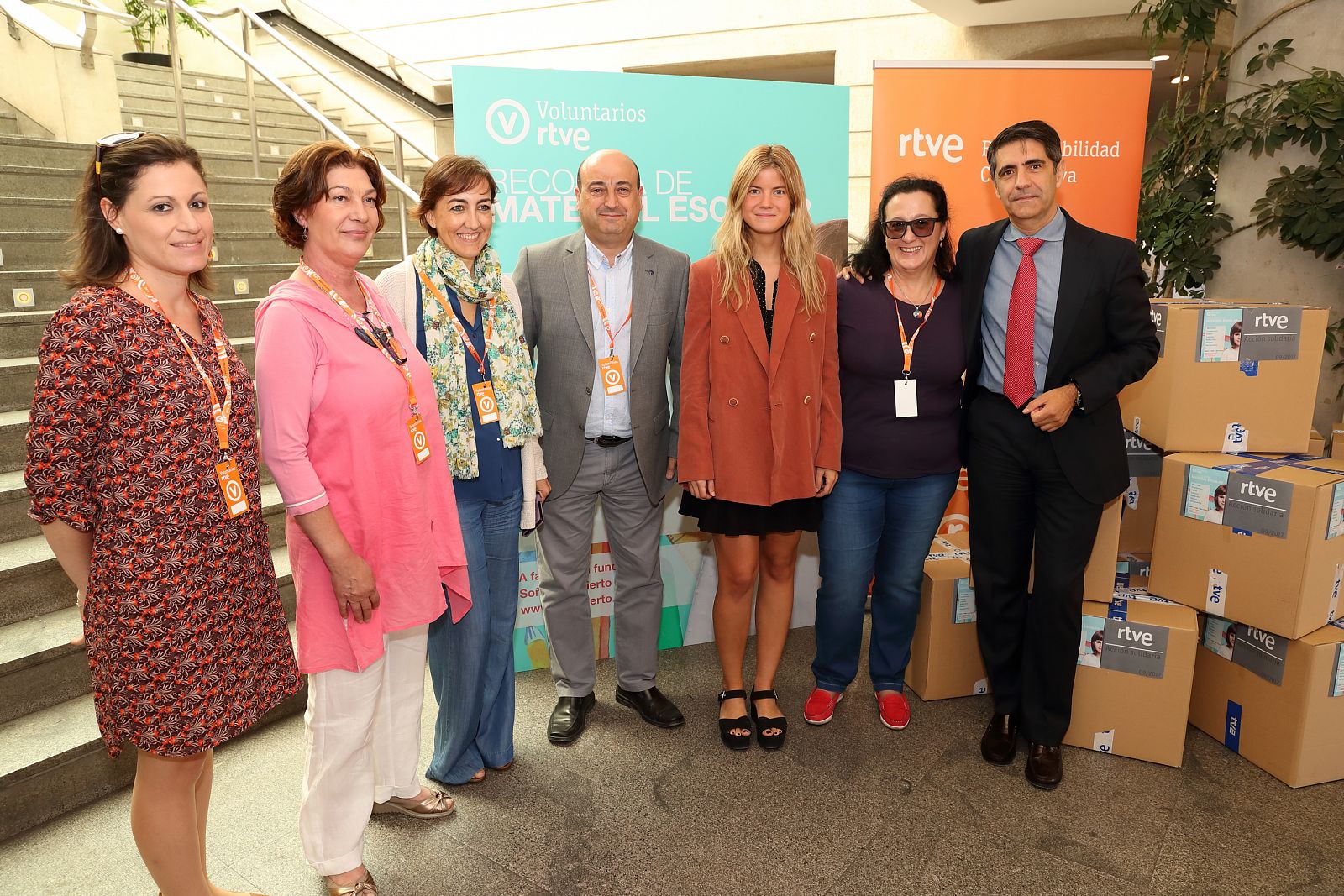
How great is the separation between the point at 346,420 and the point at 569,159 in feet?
5.84

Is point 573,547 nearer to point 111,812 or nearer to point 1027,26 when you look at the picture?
point 111,812

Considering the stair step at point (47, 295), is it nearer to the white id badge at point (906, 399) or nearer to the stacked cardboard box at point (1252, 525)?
the white id badge at point (906, 399)

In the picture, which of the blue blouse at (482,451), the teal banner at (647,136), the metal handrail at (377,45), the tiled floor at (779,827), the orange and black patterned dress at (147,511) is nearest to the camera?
the orange and black patterned dress at (147,511)

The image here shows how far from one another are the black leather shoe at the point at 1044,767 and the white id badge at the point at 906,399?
1.09 m

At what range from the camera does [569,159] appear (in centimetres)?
320

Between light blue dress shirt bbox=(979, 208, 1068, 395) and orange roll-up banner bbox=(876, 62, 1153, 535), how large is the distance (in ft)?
3.94

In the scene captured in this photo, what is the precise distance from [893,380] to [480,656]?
146 cm

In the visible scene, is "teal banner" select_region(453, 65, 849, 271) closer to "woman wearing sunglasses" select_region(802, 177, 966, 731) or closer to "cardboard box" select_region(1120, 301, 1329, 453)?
"woman wearing sunglasses" select_region(802, 177, 966, 731)

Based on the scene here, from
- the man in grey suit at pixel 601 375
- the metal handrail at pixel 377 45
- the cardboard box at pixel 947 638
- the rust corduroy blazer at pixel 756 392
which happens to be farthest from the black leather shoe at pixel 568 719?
the metal handrail at pixel 377 45

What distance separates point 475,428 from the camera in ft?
7.43

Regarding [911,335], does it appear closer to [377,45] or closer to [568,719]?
[568,719]

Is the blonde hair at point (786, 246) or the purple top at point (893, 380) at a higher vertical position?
the blonde hair at point (786, 246)

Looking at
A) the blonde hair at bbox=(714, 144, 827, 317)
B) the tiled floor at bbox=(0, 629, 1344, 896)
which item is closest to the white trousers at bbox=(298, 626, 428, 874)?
the tiled floor at bbox=(0, 629, 1344, 896)

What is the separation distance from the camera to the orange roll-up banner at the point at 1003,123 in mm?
3633
